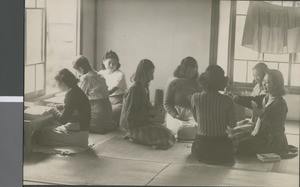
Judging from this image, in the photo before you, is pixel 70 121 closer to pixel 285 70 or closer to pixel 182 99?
pixel 182 99

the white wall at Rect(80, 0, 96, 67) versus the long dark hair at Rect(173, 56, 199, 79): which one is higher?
the white wall at Rect(80, 0, 96, 67)

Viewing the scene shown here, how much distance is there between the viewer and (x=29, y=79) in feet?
7.47

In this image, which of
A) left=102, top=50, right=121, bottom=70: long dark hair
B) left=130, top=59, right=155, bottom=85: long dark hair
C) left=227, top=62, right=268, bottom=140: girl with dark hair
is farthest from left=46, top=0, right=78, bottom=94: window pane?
left=227, top=62, right=268, bottom=140: girl with dark hair

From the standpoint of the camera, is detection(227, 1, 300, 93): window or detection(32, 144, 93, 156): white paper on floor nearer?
detection(227, 1, 300, 93): window

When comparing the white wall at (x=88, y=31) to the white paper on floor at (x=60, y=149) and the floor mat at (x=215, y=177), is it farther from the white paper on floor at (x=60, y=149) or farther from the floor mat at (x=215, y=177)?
the floor mat at (x=215, y=177)

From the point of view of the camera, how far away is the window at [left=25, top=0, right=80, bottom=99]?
2.26 m

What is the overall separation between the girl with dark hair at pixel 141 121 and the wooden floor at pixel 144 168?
3cm

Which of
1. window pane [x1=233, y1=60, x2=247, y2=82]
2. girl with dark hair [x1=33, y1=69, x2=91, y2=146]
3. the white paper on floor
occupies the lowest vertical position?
the white paper on floor

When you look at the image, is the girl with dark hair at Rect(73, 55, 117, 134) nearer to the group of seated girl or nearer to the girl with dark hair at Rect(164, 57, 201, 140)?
the group of seated girl

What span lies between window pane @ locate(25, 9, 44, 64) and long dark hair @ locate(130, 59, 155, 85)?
336 mm

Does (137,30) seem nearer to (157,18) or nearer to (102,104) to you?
(157,18)

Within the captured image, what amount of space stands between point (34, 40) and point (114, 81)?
1.03 feet

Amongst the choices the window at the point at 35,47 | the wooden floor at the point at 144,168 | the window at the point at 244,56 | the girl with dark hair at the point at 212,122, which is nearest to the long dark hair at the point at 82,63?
the window at the point at 35,47

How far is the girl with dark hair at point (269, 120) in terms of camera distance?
2.21 meters
